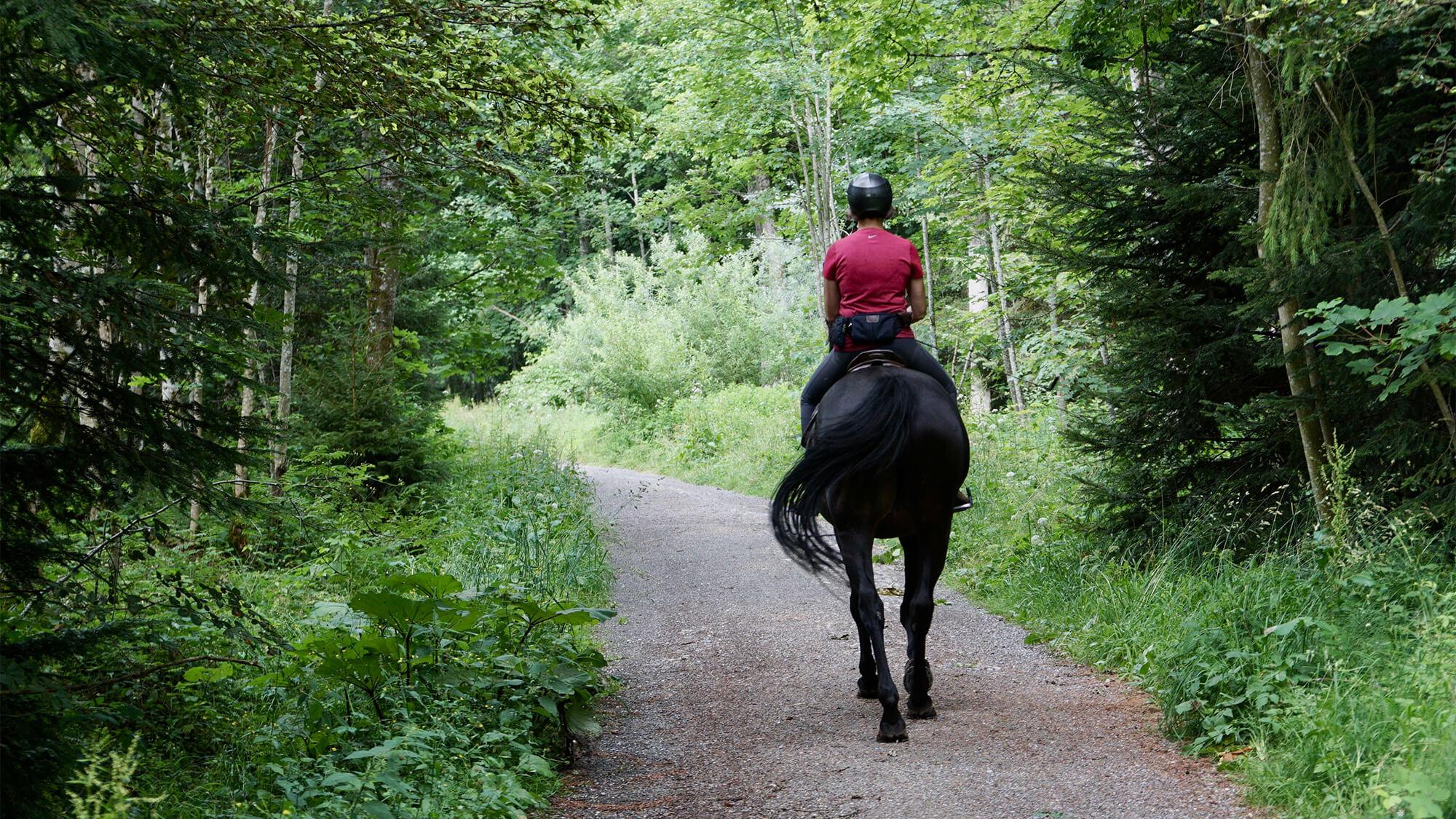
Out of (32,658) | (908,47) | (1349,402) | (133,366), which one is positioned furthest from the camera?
(908,47)

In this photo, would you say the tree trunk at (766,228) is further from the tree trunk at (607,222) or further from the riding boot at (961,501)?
the riding boot at (961,501)

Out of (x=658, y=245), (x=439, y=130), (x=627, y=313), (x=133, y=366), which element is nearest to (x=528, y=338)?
(x=658, y=245)

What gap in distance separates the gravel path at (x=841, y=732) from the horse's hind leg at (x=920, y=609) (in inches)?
5.8

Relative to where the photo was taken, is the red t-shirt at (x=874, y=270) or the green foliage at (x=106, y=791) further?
the red t-shirt at (x=874, y=270)

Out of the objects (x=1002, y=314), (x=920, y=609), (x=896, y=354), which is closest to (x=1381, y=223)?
(x=896, y=354)

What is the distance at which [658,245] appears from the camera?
113 feet

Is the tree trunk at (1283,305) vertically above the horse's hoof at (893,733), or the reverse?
the tree trunk at (1283,305)

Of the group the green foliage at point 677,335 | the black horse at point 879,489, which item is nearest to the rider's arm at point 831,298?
the black horse at point 879,489

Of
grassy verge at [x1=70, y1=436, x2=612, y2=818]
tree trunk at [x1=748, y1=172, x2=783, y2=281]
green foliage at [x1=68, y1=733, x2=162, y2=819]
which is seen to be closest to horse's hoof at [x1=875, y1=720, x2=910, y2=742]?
grassy verge at [x1=70, y1=436, x2=612, y2=818]

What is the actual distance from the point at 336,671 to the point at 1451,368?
18.7 feet

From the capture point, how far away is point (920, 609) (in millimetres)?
6129

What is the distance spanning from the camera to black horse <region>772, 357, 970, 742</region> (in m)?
5.95

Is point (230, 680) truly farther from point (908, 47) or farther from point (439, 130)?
point (908, 47)

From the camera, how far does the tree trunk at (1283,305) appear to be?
679cm
